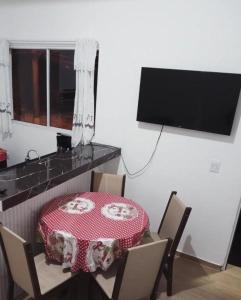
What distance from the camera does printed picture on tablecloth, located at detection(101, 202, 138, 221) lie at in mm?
1977

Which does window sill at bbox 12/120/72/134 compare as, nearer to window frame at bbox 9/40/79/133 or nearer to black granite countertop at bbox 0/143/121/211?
window frame at bbox 9/40/79/133

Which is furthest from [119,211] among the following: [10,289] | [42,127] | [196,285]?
[42,127]

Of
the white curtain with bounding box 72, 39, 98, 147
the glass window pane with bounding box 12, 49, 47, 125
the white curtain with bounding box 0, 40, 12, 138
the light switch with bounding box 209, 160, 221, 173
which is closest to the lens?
the light switch with bounding box 209, 160, 221, 173

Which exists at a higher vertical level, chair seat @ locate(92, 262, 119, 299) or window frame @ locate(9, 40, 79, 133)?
window frame @ locate(9, 40, 79, 133)

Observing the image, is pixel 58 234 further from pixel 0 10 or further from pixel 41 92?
pixel 0 10

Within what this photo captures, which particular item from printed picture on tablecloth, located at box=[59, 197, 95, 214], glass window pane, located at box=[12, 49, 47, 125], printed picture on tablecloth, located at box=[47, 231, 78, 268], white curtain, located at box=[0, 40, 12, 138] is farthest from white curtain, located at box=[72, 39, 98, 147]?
printed picture on tablecloth, located at box=[47, 231, 78, 268]

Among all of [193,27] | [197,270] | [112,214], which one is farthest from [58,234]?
[193,27]

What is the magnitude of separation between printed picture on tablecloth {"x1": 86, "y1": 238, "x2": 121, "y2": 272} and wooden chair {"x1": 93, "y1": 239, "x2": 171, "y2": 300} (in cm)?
12

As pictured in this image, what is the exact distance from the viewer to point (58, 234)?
169cm

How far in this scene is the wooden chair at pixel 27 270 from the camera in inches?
57.4

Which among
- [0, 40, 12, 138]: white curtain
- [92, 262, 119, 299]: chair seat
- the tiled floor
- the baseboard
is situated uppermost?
[0, 40, 12, 138]: white curtain

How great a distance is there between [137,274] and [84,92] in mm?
2040

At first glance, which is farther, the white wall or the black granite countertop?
the white wall

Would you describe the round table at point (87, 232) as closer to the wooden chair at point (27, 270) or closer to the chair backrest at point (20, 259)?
the wooden chair at point (27, 270)
